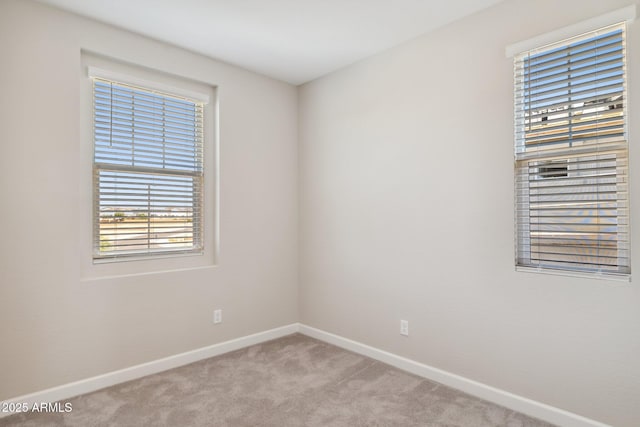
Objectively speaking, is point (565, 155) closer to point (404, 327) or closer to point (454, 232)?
point (454, 232)

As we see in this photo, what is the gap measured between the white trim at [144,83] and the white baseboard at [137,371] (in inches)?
86.9

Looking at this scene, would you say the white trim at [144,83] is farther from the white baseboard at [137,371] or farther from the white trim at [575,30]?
the white trim at [575,30]

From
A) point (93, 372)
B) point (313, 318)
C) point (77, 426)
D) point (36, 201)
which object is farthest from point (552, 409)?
point (36, 201)

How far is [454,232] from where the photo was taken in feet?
9.05

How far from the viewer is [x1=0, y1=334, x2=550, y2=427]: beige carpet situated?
2.29 m

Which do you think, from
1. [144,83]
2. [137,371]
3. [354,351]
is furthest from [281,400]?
[144,83]

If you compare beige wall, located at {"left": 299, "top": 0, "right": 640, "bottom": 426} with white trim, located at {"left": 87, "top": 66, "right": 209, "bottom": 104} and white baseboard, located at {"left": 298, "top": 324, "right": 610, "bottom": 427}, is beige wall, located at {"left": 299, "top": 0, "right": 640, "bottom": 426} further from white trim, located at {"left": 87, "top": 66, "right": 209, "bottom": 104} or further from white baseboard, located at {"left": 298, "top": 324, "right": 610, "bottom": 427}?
white trim, located at {"left": 87, "top": 66, "right": 209, "bottom": 104}

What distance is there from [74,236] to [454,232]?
2731 millimetres

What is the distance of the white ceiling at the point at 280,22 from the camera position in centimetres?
252

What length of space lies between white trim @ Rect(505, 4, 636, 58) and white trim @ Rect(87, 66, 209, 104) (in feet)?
8.11

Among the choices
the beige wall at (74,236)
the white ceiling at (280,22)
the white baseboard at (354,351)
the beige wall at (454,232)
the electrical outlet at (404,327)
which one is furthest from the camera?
the electrical outlet at (404,327)

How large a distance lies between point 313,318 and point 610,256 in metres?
2.63

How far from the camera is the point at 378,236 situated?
10.8 ft

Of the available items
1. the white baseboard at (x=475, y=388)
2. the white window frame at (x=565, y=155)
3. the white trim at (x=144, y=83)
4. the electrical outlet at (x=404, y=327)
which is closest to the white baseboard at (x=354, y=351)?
the white baseboard at (x=475, y=388)
